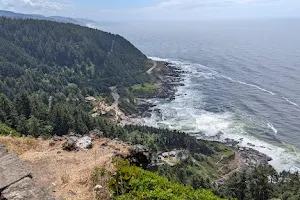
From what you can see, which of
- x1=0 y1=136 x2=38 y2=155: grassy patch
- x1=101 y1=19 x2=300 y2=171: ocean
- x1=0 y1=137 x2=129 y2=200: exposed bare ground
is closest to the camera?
x1=0 y1=137 x2=129 y2=200: exposed bare ground

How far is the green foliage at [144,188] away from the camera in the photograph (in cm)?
1719

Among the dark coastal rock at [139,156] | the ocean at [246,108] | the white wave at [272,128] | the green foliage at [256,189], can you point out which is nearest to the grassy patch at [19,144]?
the dark coastal rock at [139,156]

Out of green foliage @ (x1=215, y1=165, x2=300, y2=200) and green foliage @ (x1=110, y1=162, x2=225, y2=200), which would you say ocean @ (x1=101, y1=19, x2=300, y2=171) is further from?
green foliage @ (x1=110, y1=162, x2=225, y2=200)

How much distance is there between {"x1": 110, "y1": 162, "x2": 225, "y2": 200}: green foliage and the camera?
17.2 metres

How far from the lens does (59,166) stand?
22.6 m

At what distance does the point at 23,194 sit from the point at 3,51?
166482 millimetres

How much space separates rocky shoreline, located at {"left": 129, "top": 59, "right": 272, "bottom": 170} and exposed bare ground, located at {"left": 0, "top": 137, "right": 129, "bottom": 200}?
67335 millimetres

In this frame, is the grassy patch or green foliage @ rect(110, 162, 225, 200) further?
the grassy patch

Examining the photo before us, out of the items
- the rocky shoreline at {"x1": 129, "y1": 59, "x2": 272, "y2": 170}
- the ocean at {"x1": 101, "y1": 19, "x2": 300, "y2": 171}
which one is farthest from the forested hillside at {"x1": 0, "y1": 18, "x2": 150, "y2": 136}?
the ocean at {"x1": 101, "y1": 19, "x2": 300, "y2": 171}

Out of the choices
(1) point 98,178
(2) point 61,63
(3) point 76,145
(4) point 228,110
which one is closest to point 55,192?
(1) point 98,178

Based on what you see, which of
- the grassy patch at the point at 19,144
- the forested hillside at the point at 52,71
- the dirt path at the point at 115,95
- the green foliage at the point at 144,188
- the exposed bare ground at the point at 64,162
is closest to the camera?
the green foliage at the point at 144,188

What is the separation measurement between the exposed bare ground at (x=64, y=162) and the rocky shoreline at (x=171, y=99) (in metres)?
67.3

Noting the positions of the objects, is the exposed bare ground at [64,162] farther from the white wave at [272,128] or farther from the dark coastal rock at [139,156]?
the white wave at [272,128]

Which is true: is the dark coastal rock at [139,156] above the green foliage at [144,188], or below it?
below
